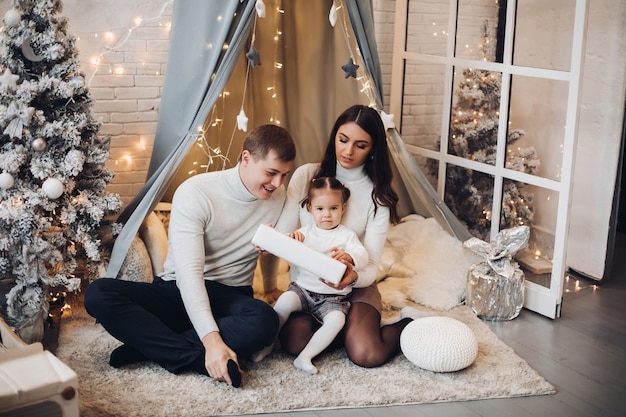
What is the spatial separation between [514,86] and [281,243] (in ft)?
4.37

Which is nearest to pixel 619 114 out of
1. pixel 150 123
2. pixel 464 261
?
pixel 464 261

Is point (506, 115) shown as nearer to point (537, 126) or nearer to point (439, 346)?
point (537, 126)

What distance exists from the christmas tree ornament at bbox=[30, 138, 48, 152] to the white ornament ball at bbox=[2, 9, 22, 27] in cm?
41

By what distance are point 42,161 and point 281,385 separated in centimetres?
120

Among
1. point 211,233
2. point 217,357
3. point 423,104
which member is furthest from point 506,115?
point 217,357

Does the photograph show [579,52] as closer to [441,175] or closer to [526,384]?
[441,175]

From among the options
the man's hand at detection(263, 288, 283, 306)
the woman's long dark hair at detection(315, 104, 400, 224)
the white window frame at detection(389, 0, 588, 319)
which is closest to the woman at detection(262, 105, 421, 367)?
the woman's long dark hair at detection(315, 104, 400, 224)

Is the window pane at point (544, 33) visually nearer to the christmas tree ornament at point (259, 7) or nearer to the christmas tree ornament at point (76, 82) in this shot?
the christmas tree ornament at point (259, 7)

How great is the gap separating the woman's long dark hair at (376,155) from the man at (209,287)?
342 millimetres

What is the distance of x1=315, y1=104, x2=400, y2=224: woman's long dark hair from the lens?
300 centimetres

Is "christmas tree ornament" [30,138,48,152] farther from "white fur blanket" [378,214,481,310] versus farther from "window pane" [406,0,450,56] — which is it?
"window pane" [406,0,450,56]

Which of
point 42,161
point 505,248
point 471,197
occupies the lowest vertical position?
point 505,248

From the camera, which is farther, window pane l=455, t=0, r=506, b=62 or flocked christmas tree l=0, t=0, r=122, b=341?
window pane l=455, t=0, r=506, b=62

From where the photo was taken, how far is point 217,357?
8.29 ft
